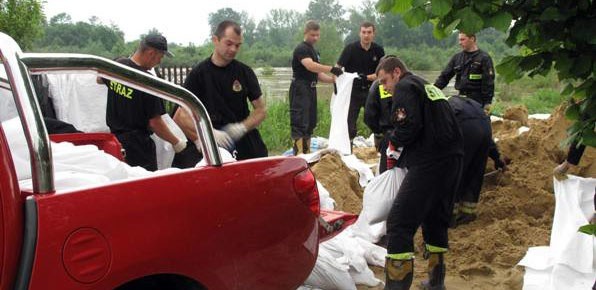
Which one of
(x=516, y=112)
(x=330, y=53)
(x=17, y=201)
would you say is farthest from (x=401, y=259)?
(x=330, y=53)

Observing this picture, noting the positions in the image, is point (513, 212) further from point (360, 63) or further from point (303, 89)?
point (303, 89)

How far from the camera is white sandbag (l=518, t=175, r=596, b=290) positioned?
4090 millimetres

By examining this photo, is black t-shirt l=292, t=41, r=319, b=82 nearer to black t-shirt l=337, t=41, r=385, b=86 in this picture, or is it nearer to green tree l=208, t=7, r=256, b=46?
black t-shirt l=337, t=41, r=385, b=86

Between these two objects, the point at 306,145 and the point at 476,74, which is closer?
the point at 476,74

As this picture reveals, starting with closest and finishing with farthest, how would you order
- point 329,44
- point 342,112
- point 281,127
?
point 342,112
point 281,127
point 329,44

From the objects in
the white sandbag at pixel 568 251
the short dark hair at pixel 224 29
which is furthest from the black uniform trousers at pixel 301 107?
the white sandbag at pixel 568 251

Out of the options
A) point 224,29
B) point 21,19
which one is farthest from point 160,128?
point 21,19

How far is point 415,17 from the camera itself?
1979 mm

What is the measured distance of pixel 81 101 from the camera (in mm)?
5996

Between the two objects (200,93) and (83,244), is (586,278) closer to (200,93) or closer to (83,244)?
(200,93)

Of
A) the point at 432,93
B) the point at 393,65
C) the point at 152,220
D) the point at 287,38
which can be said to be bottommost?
the point at 287,38

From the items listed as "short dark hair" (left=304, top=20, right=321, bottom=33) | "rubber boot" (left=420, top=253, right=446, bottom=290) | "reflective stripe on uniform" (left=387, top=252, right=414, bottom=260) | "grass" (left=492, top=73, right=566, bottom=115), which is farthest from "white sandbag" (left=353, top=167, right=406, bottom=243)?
"grass" (left=492, top=73, right=566, bottom=115)

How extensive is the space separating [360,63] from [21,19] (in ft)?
14.8

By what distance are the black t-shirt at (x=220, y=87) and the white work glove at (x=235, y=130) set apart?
0.18ft
